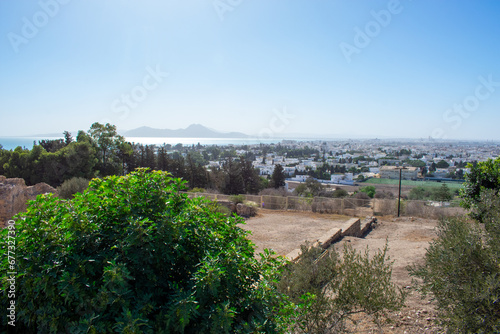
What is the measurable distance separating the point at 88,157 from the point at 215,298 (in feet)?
97.6

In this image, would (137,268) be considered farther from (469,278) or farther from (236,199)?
(236,199)

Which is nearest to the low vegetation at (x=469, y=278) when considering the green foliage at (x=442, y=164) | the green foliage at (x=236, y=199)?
the green foliage at (x=236, y=199)

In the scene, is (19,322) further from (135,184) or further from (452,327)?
(452,327)

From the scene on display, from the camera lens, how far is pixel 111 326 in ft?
6.97

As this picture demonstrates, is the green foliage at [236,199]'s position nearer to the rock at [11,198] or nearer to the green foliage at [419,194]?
the rock at [11,198]

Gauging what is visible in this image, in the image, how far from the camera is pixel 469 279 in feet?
11.1

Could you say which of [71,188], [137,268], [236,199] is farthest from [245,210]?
[137,268]

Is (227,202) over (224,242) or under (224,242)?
under

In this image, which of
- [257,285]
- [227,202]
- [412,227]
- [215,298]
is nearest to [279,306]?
[257,285]

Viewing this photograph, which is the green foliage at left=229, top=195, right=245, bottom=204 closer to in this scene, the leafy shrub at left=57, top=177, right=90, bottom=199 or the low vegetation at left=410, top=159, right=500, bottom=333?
the leafy shrub at left=57, top=177, right=90, bottom=199

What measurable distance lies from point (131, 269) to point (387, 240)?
4.84m

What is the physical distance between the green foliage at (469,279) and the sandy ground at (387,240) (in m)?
0.47

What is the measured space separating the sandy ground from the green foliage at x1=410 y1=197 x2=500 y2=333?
472 mm

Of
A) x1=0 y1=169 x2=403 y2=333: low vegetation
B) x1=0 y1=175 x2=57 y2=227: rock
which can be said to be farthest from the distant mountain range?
x1=0 y1=169 x2=403 y2=333: low vegetation
